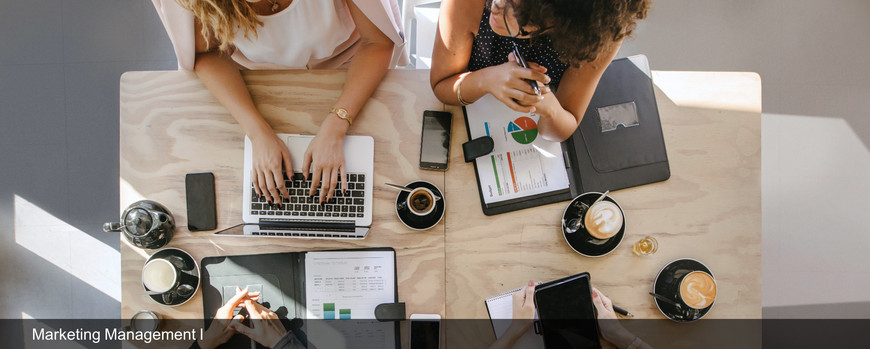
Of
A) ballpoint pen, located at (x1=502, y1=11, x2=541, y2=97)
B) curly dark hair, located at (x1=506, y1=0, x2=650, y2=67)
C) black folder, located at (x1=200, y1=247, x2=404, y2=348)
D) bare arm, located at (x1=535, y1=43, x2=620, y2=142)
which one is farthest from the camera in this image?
black folder, located at (x1=200, y1=247, x2=404, y2=348)

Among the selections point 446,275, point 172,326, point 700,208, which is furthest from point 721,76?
point 172,326

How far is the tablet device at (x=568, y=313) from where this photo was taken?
44.1 inches

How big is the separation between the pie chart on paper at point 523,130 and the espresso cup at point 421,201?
0.95ft

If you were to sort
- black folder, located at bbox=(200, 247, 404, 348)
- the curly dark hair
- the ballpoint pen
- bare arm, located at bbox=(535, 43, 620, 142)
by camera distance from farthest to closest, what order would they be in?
black folder, located at bbox=(200, 247, 404, 348) < bare arm, located at bbox=(535, 43, 620, 142) < the ballpoint pen < the curly dark hair

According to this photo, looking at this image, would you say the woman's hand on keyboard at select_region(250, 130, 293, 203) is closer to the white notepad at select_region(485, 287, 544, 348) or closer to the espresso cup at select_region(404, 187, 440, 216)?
the espresso cup at select_region(404, 187, 440, 216)

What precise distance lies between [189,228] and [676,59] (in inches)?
83.7

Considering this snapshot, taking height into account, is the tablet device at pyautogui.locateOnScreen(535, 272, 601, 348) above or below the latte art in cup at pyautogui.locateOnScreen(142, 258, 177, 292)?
below

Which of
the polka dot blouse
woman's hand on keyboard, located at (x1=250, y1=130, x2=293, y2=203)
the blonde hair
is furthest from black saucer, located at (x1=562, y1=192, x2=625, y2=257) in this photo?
the blonde hair

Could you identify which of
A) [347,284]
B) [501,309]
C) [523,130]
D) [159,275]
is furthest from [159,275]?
[523,130]

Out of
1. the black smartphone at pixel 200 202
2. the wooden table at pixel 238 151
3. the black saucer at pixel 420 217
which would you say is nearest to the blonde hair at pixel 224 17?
the wooden table at pixel 238 151

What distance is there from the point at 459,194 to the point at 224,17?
753 mm

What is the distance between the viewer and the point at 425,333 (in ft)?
3.89

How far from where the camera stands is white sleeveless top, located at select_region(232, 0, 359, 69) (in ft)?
3.83

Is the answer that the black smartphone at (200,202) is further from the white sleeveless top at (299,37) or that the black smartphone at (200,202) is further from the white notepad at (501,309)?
the white notepad at (501,309)
